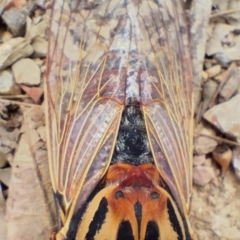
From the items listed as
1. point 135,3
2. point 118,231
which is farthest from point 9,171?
point 135,3

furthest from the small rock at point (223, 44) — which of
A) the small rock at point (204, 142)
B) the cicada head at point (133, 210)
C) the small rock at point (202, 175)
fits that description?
the cicada head at point (133, 210)

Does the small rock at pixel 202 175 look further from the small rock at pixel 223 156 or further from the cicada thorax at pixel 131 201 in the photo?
the cicada thorax at pixel 131 201

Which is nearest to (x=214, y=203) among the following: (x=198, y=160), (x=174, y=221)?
(x=198, y=160)

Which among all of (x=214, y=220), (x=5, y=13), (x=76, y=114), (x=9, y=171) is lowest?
(x=214, y=220)

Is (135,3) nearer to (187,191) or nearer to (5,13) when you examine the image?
(5,13)

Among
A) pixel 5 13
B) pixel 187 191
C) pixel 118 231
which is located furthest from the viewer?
pixel 5 13

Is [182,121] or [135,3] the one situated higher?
[135,3]

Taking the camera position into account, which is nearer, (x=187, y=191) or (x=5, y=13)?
(x=187, y=191)
